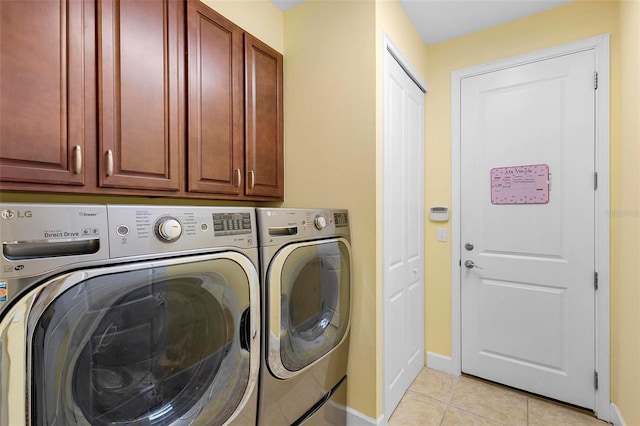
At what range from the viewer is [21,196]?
1177 millimetres

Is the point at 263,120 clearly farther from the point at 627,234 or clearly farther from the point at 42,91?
the point at 627,234

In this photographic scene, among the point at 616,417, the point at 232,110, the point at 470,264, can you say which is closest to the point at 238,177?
the point at 232,110

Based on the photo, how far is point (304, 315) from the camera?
1.42m

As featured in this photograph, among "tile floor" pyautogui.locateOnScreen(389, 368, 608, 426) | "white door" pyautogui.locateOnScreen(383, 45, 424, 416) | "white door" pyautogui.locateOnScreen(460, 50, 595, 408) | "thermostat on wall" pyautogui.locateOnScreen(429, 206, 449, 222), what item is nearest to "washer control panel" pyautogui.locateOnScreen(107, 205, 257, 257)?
"white door" pyautogui.locateOnScreen(383, 45, 424, 416)

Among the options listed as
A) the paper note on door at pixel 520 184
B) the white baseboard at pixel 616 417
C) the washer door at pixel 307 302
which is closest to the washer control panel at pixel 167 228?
the washer door at pixel 307 302

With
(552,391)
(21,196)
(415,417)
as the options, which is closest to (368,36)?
(21,196)

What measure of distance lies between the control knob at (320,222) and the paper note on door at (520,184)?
1.38 meters

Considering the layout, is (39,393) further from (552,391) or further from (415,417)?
(552,391)

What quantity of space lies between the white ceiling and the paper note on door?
1.04 m

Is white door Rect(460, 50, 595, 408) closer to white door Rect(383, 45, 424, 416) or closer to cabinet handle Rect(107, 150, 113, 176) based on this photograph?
white door Rect(383, 45, 424, 416)

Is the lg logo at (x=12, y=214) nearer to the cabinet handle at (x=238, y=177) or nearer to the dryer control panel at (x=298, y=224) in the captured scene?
the dryer control panel at (x=298, y=224)

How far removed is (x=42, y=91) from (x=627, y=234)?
2.73 meters

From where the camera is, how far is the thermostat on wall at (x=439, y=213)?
2.30m

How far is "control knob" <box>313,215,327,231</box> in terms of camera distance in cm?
145
